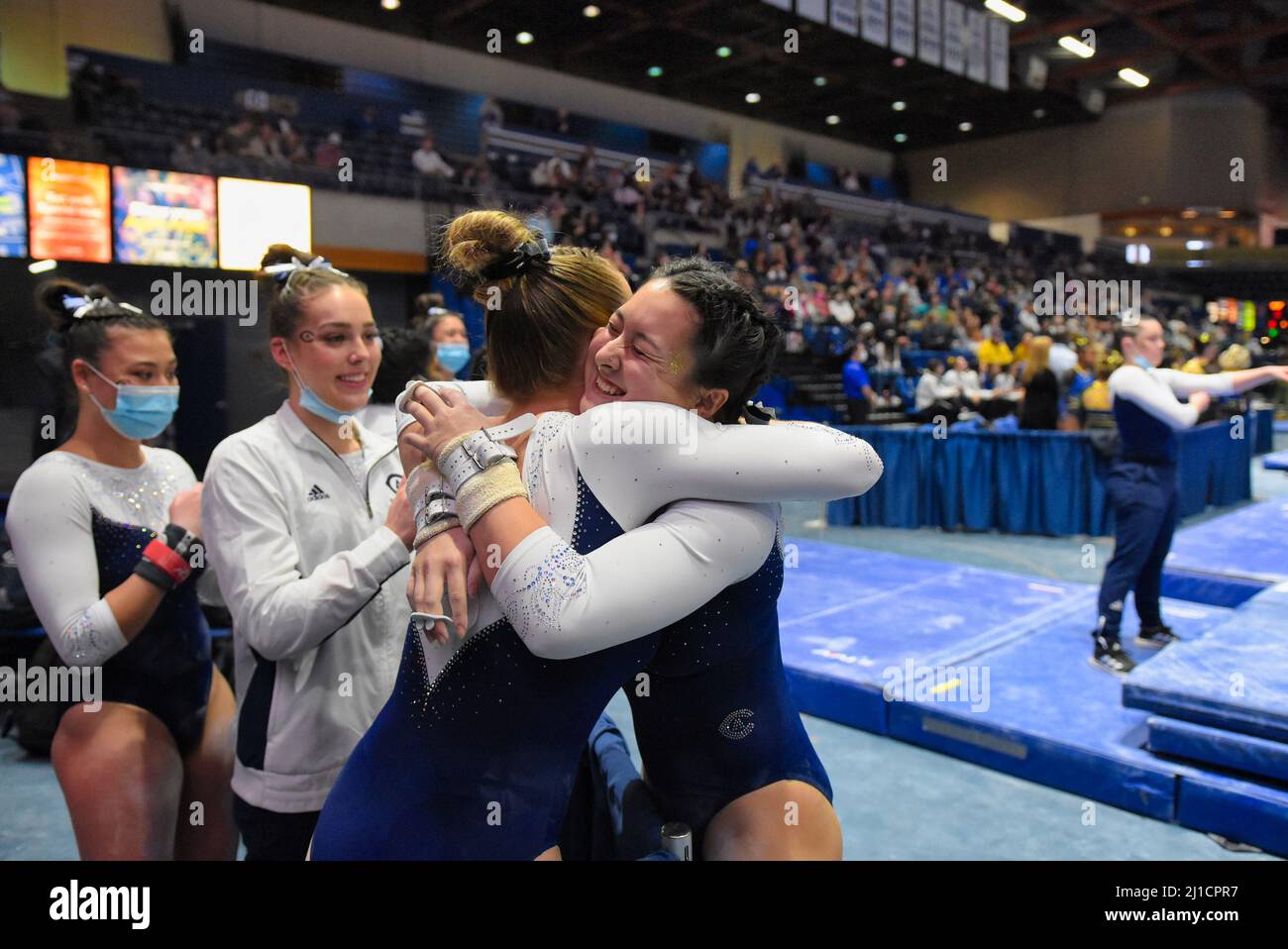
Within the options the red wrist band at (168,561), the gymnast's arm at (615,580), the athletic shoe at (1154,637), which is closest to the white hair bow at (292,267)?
the red wrist band at (168,561)

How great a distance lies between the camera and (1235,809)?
2615 millimetres

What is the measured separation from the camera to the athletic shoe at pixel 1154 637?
13.2 ft

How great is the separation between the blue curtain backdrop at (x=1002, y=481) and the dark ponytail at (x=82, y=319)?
552 centimetres

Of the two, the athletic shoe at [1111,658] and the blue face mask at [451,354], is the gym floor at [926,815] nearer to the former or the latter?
the athletic shoe at [1111,658]

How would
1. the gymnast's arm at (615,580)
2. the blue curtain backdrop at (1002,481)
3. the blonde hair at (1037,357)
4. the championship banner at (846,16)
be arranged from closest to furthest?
1. the gymnast's arm at (615,580)
2. the blue curtain backdrop at (1002,481)
3. the blonde hair at (1037,357)
4. the championship banner at (846,16)

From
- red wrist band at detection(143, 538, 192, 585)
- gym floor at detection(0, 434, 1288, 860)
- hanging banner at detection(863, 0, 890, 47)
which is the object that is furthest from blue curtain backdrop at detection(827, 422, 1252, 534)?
hanging banner at detection(863, 0, 890, 47)

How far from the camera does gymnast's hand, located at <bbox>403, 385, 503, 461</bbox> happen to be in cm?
100

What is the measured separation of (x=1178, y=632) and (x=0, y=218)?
718 cm

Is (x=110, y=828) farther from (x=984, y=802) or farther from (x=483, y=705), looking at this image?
(x=984, y=802)

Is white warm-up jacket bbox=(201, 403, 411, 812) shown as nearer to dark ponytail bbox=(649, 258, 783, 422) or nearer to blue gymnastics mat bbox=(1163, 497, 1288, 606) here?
dark ponytail bbox=(649, 258, 783, 422)

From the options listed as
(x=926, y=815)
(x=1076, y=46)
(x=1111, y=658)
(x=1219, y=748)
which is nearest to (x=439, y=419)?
(x=926, y=815)

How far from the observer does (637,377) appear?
963mm

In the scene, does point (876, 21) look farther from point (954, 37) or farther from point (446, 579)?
point (446, 579)

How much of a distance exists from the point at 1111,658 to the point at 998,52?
42.8ft
